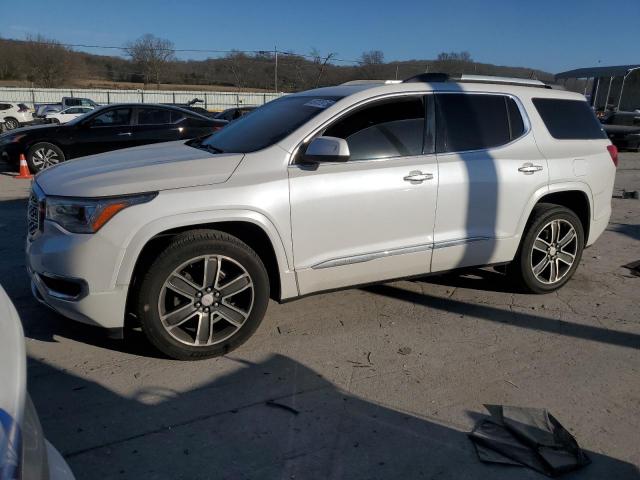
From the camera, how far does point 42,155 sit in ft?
35.6

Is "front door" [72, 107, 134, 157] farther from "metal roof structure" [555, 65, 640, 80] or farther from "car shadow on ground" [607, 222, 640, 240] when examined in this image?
"metal roof structure" [555, 65, 640, 80]

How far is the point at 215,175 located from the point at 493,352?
226 cm

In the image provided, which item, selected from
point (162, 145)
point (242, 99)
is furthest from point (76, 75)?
point (162, 145)

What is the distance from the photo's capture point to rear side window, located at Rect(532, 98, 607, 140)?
471cm

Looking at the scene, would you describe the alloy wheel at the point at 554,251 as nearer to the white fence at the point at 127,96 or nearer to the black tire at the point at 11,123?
the black tire at the point at 11,123

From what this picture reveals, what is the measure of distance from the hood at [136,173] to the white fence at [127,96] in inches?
1475

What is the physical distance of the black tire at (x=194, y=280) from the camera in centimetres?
326

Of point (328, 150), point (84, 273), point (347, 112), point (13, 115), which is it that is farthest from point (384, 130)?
point (13, 115)

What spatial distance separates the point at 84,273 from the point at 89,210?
375mm

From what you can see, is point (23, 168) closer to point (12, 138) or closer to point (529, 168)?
point (12, 138)

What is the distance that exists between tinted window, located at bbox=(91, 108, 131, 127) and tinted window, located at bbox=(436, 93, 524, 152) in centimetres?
844

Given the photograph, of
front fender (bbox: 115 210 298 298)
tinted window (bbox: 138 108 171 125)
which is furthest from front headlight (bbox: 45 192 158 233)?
tinted window (bbox: 138 108 171 125)

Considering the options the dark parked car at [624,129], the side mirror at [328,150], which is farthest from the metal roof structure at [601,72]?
the side mirror at [328,150]

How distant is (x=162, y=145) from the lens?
455cm
